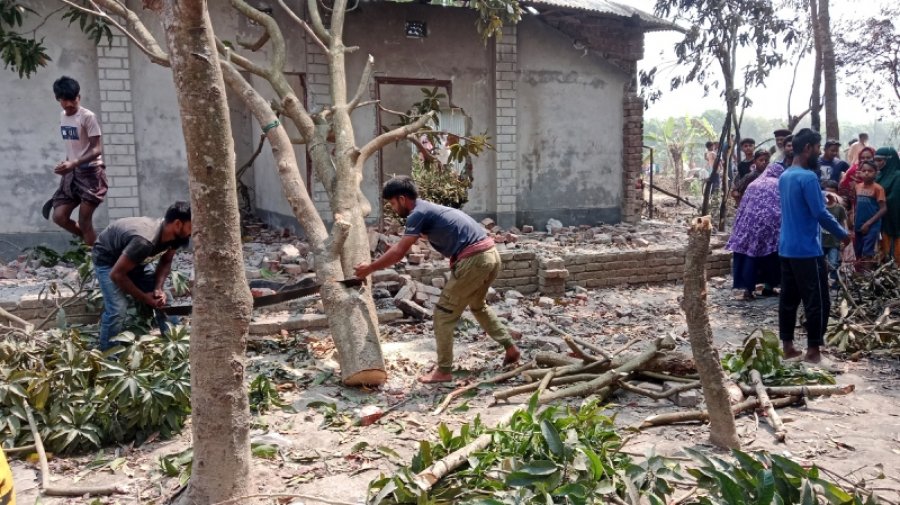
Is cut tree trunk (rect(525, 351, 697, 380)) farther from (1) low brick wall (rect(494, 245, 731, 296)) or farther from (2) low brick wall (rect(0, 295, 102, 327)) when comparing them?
(2) low brick wall (rect(0, 295, 102, 327))

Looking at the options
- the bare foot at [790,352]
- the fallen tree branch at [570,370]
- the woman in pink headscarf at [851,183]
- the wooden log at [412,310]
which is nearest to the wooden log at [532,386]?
the fallen tree branch at [570,370]

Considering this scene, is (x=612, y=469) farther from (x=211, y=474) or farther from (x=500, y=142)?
(x=500, y=142)

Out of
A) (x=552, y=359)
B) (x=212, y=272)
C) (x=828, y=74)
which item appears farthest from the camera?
(x=828, y=74)

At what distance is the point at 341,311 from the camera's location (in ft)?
15.9

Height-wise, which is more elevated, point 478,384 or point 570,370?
point 570,370

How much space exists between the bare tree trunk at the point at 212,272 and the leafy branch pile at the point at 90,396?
1035mm

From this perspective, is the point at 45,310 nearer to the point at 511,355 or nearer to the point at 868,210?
the point at 511,355

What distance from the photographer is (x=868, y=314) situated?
601cm

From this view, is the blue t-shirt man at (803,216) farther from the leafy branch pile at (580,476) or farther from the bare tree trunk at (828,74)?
the bare tree trunk at (828,74)

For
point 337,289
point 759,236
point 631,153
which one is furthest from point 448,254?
point 631,153

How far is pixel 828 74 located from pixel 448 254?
8888 mm

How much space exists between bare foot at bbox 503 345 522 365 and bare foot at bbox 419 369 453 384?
48 cm

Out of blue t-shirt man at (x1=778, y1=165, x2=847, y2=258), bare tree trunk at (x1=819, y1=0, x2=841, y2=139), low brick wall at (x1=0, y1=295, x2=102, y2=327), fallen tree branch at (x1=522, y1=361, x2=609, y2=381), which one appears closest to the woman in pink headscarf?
blue t-shirt man at (x1=778, y1=165, x2=847, y2=258)

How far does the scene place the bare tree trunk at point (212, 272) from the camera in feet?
8.39
